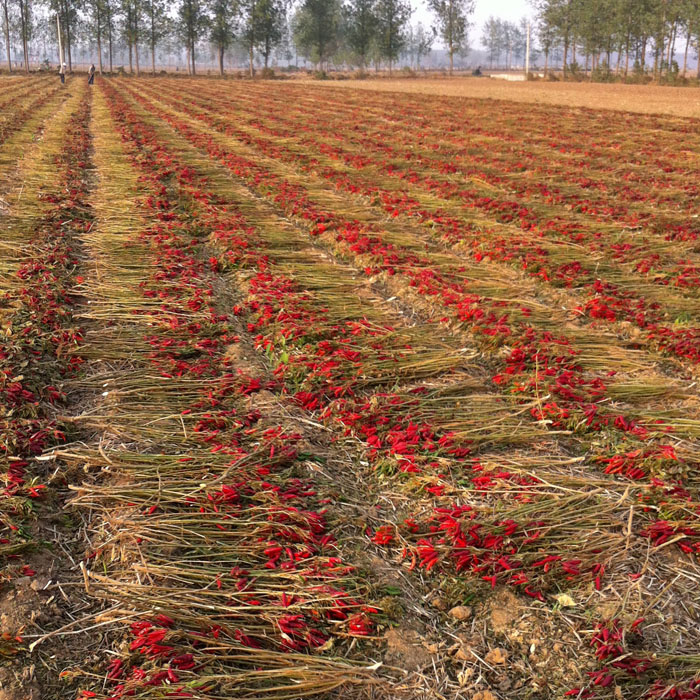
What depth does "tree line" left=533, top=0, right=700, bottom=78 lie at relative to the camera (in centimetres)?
6049

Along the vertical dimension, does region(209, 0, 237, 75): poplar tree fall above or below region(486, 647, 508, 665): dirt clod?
above

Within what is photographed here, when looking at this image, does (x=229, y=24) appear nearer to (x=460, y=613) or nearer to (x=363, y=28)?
(x=363, y=28)

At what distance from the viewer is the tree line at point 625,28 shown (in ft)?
198

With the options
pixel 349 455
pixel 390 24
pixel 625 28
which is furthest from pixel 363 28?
pixel 349 455

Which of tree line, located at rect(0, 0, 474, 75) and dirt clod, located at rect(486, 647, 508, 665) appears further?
tree line, located at rect(0, 0, 474, 75)

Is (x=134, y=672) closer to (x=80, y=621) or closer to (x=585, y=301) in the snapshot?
(x=80, y=621)

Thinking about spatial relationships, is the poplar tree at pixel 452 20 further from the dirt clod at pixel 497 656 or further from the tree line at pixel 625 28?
the dirt clod at pixel 497 656

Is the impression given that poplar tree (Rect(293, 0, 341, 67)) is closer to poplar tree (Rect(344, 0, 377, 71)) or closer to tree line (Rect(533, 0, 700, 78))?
poplar tree (Rect(344, 0, 377, 71))

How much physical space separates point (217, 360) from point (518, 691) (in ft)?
13.0

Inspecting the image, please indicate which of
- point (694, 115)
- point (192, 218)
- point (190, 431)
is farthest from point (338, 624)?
point (694, 115)

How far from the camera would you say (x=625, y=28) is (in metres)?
67.4

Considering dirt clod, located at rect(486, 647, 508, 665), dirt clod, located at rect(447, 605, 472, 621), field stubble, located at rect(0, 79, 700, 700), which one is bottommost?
dirt clod, located at rect(486, 647, 508, 665)

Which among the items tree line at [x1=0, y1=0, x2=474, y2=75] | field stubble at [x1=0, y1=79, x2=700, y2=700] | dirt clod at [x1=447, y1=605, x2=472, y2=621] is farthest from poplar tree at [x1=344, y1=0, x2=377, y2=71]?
dirt clod at [x1=447, y1=605, x2=472, y2=621]

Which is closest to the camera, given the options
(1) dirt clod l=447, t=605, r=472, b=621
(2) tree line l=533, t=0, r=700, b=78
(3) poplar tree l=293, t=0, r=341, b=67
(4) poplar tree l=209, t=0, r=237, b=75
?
(1) dirt clod l=447, t=605, r=472, b=621
